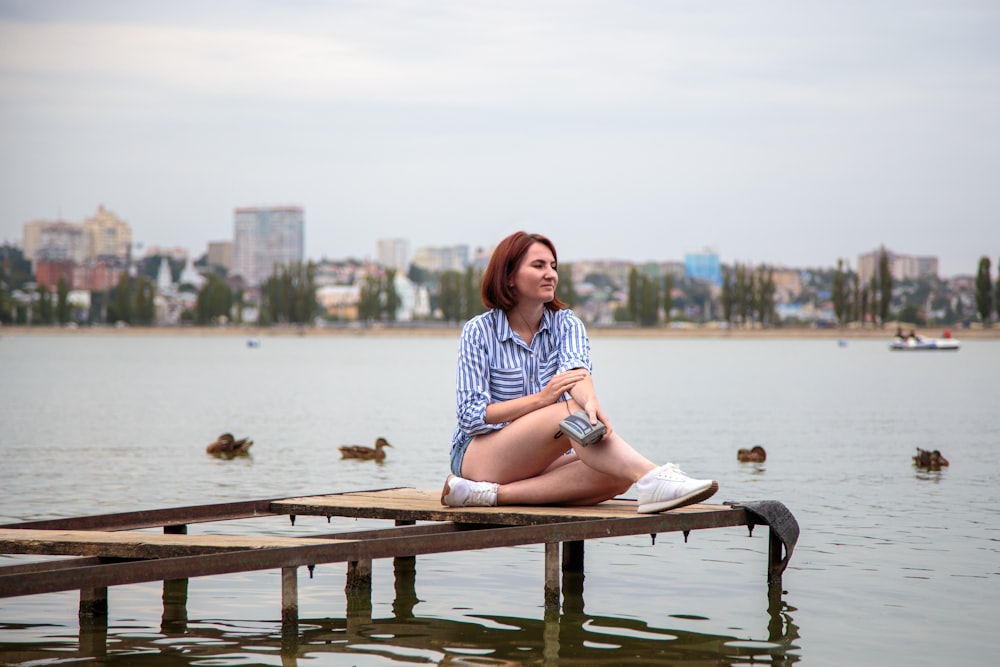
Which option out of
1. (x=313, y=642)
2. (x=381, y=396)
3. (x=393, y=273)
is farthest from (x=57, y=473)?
(x=393, y=273)

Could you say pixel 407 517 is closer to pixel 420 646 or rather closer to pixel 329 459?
pixel 420 646

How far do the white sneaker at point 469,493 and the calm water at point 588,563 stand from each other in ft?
2.65

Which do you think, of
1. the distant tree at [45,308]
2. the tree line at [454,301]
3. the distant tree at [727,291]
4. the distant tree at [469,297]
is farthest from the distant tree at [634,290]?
the distant tree at [45,308]

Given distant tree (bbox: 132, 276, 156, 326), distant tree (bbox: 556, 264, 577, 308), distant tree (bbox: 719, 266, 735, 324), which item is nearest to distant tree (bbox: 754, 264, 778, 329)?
distant tree (bbox: 719, 266, 735, 324)

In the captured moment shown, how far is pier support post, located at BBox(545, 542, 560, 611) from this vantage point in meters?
7.83

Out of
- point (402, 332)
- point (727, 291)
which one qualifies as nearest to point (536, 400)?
point (727, 291)

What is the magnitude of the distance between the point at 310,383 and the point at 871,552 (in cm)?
4091

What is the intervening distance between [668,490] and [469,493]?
1197 mm

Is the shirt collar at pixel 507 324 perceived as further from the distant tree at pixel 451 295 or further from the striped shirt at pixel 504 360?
the distant tree at pixel 451 295

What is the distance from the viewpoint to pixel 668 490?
289 inches

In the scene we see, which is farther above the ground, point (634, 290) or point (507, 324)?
point (634, 290)

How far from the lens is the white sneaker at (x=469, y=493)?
7719mm

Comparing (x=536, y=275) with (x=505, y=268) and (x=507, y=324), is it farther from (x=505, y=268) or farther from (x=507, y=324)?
(x=507, y=324)

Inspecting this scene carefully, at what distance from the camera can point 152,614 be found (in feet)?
27.5
